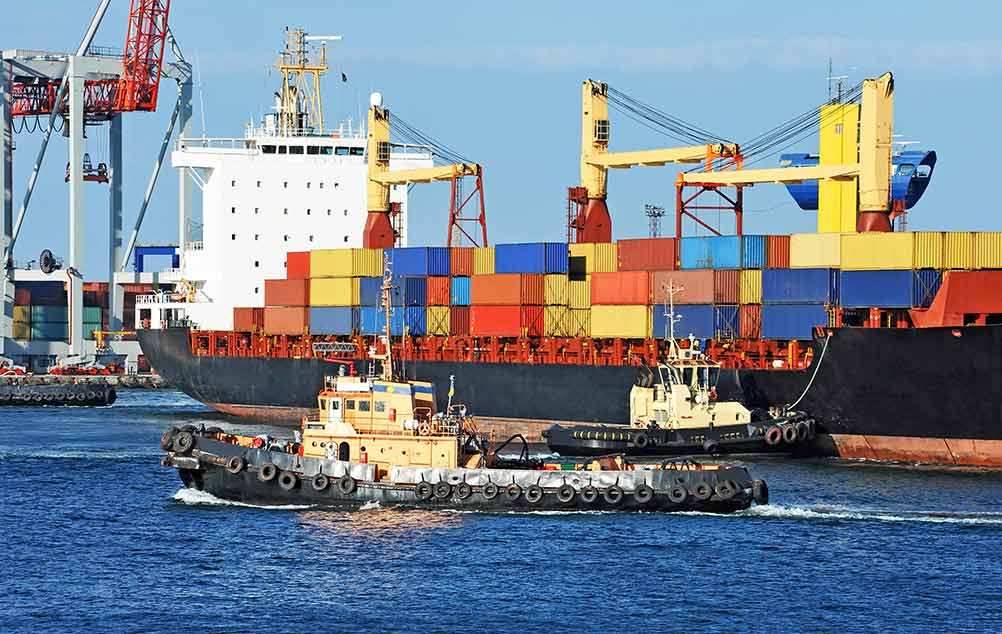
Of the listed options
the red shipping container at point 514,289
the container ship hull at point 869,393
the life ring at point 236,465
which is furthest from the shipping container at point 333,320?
the life ring at point 236,465

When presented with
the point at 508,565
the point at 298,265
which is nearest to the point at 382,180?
the point at 298,265

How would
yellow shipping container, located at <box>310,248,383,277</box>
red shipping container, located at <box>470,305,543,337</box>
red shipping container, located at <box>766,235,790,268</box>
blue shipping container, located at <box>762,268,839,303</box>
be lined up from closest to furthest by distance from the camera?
blue shipping container, located at <box>762,268,839,303</box> → red shipping container, located at <box>766,235,790,268</box> → red shipping container, located at <box>470,305,543,337</box> → yellow shipping container, located at <box>310,248,383,277</box>

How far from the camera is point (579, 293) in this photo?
189 feet

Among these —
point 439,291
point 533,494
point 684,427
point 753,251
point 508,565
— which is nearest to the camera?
point 508,565

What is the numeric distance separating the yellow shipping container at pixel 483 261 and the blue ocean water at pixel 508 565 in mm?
20226

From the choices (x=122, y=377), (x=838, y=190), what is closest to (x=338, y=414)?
(x=838, y=190)

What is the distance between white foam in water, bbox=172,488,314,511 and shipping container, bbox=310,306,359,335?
2280cm

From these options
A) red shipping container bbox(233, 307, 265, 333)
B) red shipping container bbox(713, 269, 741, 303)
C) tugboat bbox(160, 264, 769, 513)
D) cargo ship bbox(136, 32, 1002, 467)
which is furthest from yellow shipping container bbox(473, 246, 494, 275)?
tugboat bbox(160, 264, 769, 513)

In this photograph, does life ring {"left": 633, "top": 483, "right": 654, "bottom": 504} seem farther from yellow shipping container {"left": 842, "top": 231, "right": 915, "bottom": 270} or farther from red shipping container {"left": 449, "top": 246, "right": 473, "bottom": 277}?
red shipping container {"left": 449, "top": 246, "right": 473, "bottom": 277}

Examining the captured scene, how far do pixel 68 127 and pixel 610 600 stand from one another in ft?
240

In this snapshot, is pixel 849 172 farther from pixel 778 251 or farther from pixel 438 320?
pixel 438 320

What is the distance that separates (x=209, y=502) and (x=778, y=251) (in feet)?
67.3

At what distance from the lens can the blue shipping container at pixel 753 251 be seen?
52125 mm

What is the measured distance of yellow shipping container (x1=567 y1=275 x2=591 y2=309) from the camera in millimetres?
57281
